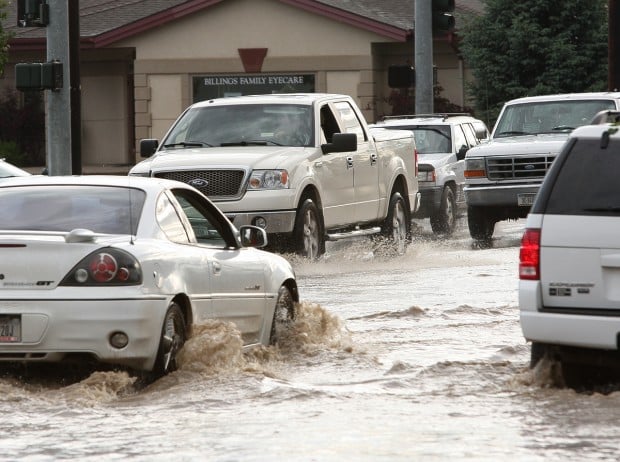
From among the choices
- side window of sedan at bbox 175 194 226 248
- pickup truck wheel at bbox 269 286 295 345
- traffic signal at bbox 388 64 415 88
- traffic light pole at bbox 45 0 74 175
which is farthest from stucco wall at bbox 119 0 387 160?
side window of sedan at bbox 175 194 226 248

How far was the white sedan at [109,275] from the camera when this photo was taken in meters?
9.26

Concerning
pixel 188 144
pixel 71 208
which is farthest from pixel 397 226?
pixel 71 208

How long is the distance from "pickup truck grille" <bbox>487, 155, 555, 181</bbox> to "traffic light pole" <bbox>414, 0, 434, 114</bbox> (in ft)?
26.9

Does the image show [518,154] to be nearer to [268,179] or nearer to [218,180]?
[268,179]

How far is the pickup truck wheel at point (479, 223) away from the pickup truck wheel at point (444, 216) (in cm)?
237

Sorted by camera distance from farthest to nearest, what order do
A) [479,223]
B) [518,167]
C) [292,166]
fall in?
[479,223], [518,167], [292,166]

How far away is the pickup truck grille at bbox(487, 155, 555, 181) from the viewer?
22.2m

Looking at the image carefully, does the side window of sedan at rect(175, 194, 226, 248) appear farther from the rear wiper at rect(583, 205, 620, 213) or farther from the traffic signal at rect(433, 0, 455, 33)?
Answer: the traffic signal at rect(433, 0, 455, 33)

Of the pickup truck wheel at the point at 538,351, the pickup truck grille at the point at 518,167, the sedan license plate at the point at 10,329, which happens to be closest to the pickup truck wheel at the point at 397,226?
the pickup truck grille at the point at 518,167

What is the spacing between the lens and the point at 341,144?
19.1 m

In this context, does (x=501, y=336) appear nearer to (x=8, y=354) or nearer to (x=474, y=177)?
(x=8, y=354)

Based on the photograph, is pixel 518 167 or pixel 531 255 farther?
pixel 518 167

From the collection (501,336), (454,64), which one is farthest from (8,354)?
(454,64)

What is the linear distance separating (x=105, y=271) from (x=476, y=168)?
13.9 metres
